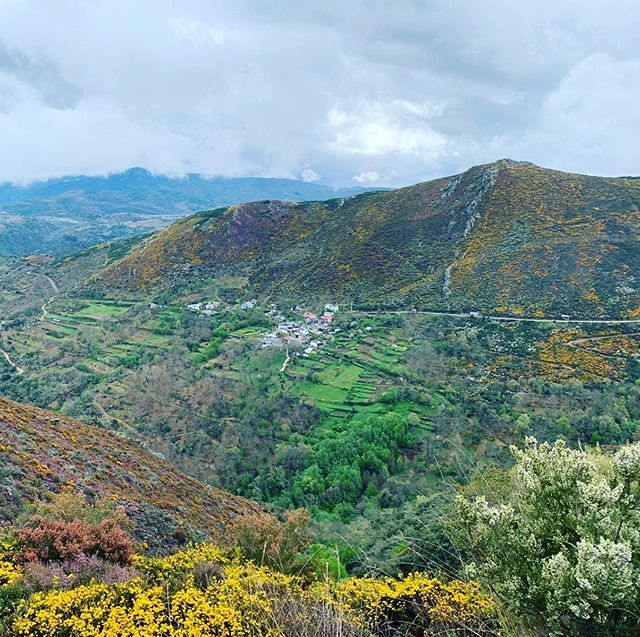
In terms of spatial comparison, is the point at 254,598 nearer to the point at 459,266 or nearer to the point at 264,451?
the point at 264,451

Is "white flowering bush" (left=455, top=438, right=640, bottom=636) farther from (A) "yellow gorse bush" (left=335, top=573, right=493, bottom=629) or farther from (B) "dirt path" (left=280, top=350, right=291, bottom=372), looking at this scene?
(B) "dirt path" (left=280, top=350, right=291, bottom=372)

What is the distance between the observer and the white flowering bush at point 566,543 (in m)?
3.47

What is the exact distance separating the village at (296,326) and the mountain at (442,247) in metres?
4.55

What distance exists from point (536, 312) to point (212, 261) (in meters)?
55.8

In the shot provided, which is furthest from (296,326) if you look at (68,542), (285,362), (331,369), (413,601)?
(413,601)

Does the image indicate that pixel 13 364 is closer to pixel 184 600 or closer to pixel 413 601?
pixel 184 600

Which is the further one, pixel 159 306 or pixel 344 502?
pixel 159 306

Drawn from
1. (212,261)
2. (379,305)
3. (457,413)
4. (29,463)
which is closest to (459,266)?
(379,305)

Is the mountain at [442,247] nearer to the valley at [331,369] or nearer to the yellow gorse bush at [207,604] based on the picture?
the valley at [331,369]

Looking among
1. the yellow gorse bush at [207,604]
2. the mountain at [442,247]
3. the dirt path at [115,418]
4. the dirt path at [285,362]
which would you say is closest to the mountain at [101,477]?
the yellow gorse bush at [207,604]

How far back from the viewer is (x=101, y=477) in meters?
15.1

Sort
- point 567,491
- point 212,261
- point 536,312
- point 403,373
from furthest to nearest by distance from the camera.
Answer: point 212,261 < point 536,312 < point 403,373 < point 567,491

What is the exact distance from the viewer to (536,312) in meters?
50.7

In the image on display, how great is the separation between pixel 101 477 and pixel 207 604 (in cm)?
1083
